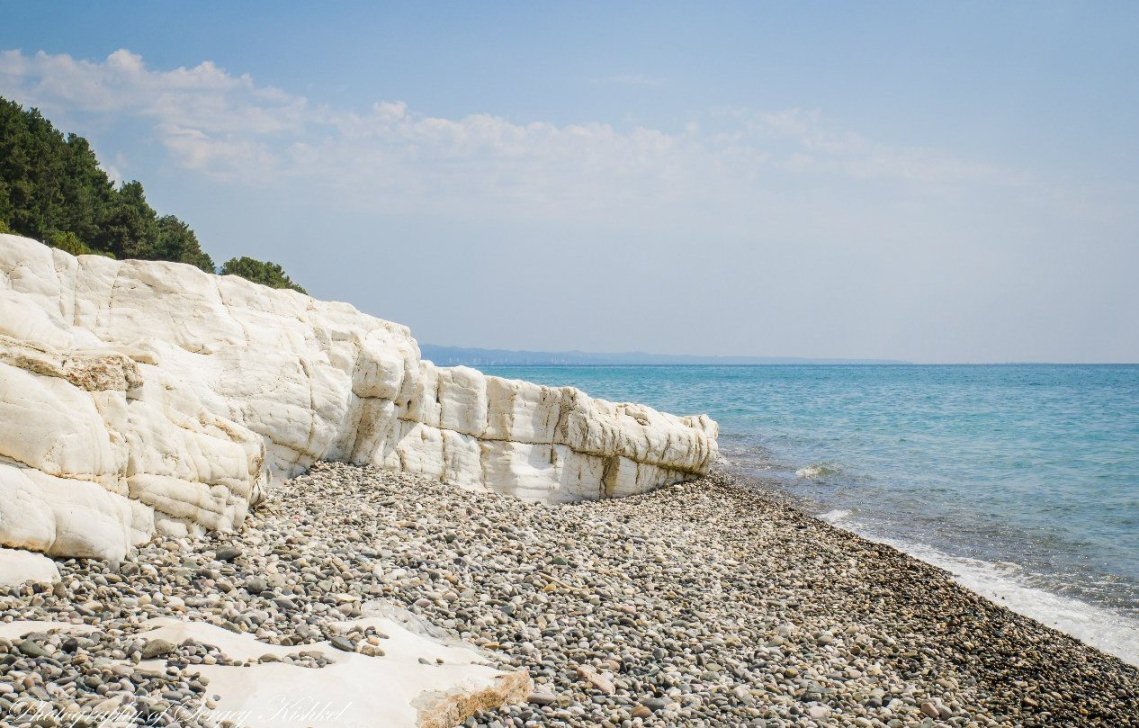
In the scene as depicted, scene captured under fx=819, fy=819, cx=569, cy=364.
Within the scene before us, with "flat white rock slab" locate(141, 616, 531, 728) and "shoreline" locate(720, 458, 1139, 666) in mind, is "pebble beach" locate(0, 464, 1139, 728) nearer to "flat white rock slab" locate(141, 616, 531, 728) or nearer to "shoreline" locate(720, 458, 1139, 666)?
"flat white rock slab" locate(141, 616, 531, 728)

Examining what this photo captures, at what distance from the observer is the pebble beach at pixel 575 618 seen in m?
7.29

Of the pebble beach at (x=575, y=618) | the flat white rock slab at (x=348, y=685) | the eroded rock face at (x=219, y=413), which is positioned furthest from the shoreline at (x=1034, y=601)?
the flat white rock slab at (x=348, y=685)

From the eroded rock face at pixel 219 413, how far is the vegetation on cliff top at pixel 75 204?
18.0m

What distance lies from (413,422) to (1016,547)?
48.7 feet

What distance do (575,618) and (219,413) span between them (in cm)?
639

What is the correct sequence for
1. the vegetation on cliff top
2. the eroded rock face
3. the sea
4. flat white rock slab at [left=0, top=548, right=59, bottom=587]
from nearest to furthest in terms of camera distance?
1. flat white rock slab at [left=0, top=548, right=59, bottom=587]
2. the eroded rock face
3. the sea
4. the vegetation on cliff top

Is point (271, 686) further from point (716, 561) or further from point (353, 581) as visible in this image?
point (716, 561)

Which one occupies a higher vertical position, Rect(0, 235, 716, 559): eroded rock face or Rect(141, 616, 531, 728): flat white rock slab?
Rect(0, 235, 716, 559): eroded rock face

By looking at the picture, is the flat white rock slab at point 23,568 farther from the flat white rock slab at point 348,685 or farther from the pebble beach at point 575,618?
the flat white rock slab at point 348,685

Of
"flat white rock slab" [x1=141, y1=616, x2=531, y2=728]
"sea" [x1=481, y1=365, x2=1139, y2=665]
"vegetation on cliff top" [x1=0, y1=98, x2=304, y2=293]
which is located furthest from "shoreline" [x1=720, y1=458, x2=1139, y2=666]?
"vegetation on cliff top" [x1=0, y1=98, x2=304, y2=293]

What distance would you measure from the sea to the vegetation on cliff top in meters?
27.6

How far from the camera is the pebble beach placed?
729 cm

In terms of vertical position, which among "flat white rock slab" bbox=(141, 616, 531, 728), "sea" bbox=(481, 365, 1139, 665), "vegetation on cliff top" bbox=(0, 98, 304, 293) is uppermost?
"vegetation on cliff top" bbox=(0, 98, 304, 293)

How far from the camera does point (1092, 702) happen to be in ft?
38.0
